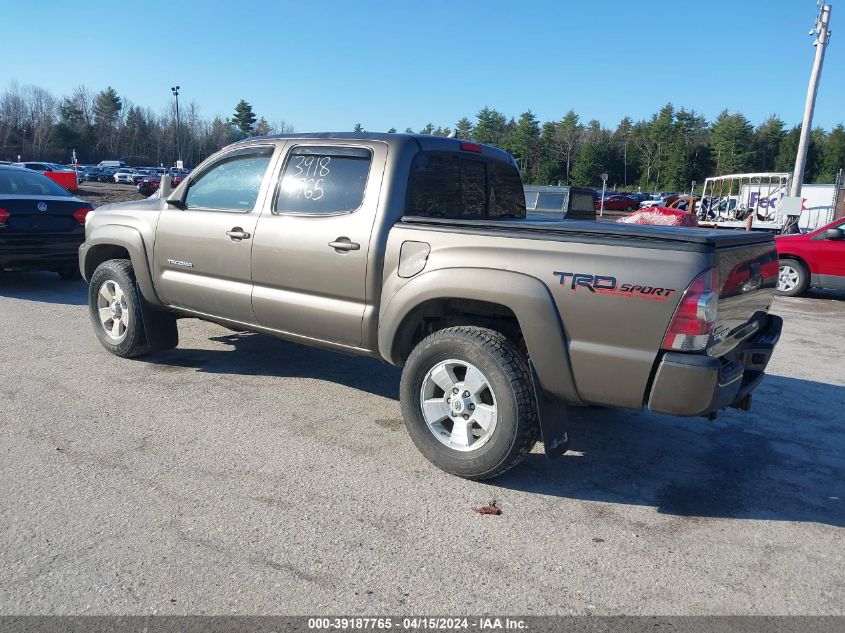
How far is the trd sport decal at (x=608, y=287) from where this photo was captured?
3.12m

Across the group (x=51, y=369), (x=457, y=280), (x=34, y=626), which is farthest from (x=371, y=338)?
(x=51, y=369)

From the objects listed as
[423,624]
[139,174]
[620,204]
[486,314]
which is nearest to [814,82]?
[486,314]

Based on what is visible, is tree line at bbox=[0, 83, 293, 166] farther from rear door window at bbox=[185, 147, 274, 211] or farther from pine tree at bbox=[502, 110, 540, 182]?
rear door window at bbox=[185, 147, 274, 211]

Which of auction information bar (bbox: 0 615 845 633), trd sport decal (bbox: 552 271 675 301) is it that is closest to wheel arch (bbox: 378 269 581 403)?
trd sport decal (bbox: 552 271 675 301)

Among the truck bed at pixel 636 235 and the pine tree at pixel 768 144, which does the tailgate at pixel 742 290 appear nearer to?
the truck bed at pixel 636 235

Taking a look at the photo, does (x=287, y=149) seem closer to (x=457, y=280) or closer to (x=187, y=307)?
(x=187, y=307)

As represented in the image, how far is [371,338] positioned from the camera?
167 inches

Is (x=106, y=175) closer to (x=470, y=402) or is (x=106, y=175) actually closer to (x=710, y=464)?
(x=470, y=402)

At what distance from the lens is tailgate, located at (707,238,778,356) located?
3254mm

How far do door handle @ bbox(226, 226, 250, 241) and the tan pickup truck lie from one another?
1 centimetres

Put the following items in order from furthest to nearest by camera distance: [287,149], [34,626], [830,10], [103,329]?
1. [830,10]
2. [103,329]
3. [287,149]
4. [34,626]

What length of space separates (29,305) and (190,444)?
5.38 m

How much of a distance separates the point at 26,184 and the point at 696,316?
9458 mm

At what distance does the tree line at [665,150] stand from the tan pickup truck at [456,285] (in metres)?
74.1
